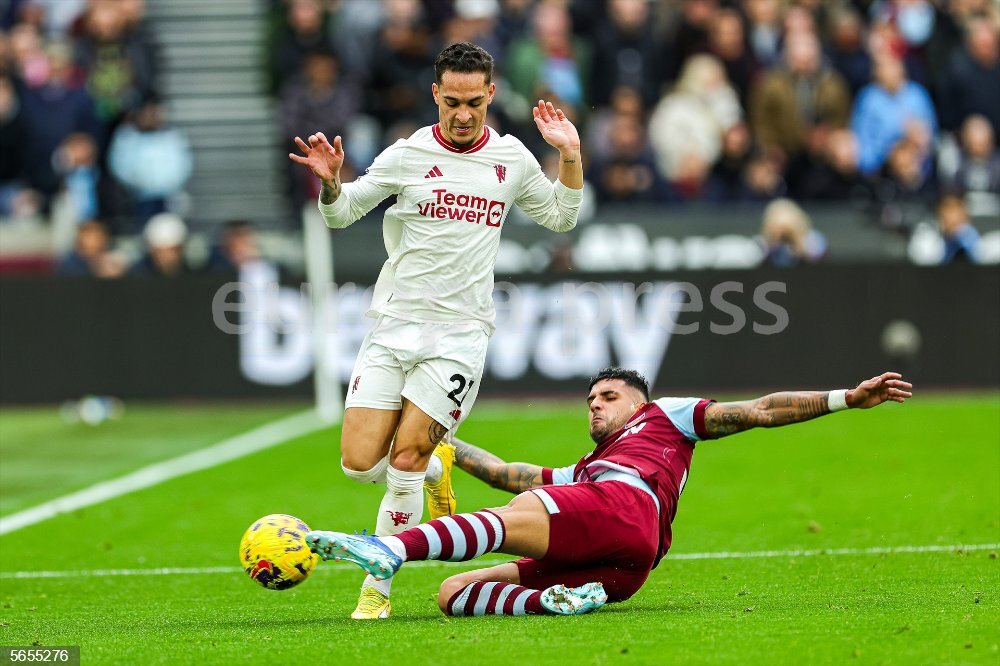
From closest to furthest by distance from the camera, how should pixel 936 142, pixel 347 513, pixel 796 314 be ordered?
1. pixel 347 513
2. pixel 796 314
3. pixel 936 142

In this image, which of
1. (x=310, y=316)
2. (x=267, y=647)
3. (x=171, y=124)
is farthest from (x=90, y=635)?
(x=171, y=124)

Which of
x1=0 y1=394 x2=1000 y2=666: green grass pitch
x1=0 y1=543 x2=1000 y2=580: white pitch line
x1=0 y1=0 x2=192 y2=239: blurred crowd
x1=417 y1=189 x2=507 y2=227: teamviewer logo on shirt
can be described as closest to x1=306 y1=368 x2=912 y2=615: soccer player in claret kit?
x1=0 y1=394 x2=1000 y2=666: green grass pitch

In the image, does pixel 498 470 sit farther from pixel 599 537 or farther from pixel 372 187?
pixel 372 187

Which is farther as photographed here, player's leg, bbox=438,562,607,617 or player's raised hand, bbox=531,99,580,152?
player's raised hand, bbox=531,99,580,152

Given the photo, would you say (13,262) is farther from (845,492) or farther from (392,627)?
(392,627)

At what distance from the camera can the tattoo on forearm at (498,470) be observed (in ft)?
28.9

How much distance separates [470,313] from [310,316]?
441 inches

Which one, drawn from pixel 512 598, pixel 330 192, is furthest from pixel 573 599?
pixel 330 192

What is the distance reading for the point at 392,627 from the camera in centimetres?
781

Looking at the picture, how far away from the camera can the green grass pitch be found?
23.4 feet

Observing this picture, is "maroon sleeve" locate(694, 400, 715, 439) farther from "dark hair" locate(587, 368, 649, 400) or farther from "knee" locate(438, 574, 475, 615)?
"knee" locate(438, 574, 475, 615)

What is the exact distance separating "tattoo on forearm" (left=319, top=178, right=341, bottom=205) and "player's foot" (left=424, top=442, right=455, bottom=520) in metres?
1.43

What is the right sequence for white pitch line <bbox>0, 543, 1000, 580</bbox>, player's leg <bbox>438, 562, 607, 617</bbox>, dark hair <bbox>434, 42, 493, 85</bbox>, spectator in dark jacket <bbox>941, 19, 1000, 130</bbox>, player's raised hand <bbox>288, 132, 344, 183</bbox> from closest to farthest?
player's leg <bbox>438, 562, 607, 617</bbox>, player's raised hand <bbox>288, 132, 344, 183</bbox>, dark hair <bbox>434, 42, 493, 85</bbox>, white pitch line <bbox>0, 543, 1000, 580</bbox>, spectator in dark jacket <bbox>941, 19, 1000, 130</bbox>

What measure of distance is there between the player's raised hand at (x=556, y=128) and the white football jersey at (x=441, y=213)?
0.20 m
